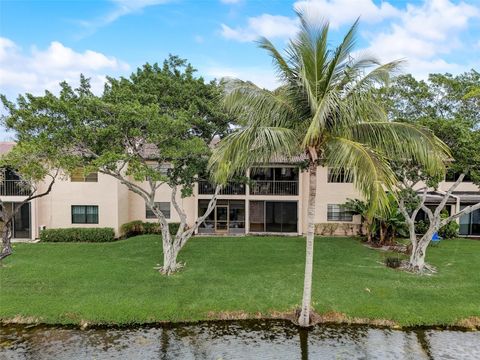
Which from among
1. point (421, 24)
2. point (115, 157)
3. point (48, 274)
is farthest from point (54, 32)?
point (421, 24)

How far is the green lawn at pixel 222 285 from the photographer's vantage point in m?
12.6

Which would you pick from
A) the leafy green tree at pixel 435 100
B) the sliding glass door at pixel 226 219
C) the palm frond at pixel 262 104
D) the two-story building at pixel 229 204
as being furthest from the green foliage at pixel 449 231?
the palm frond at pixel 262 104

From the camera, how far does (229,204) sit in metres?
26.5

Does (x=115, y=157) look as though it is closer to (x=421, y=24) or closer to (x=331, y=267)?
(x=331, y=267)

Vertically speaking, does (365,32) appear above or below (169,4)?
below

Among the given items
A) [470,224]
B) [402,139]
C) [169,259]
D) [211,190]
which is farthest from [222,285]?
[470,224]

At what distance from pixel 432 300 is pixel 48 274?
15.8 m

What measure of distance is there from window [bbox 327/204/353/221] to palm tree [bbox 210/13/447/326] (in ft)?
48.7

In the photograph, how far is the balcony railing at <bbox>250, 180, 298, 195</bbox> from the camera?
25828 millimetres

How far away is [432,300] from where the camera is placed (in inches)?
531

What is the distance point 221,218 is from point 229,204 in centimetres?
120

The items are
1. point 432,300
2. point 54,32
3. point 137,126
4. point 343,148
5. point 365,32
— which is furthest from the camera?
point 54,32

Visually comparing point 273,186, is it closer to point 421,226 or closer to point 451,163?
point 421,226

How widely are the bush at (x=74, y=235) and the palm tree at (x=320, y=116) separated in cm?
1544
